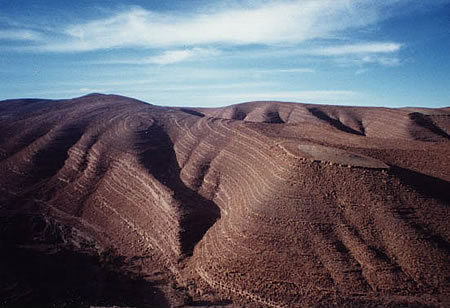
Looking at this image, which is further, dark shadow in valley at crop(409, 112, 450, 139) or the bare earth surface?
dark shadow in valley at crop(409, 112, 450, 139)

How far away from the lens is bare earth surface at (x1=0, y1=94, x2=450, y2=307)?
12.8m

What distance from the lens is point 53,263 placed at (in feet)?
48.6

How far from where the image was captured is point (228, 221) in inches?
699

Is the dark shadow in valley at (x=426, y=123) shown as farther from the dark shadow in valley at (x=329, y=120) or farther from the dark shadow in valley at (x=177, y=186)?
the dark shadow in valley at (x=177, y=186)

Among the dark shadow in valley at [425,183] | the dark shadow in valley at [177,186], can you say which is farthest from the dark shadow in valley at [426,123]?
the dark shadow in valley at [177,186]

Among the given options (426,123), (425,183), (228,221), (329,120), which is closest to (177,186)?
(228,221)

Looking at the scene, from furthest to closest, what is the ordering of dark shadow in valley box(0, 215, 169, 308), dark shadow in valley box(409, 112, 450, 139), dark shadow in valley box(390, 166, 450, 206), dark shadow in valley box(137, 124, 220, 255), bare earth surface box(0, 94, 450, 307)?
1. dark shadow in valley box(409, 112, 450, 139)
2. dark shadow in valley box(137, 124, 220, 255)
3. dark shadow in valley box(390, 166, 450, 206)
4. bare earth surface box(0, 94, 450, 307)
5. dark shadow in valley box(0, 215, 169, 308)

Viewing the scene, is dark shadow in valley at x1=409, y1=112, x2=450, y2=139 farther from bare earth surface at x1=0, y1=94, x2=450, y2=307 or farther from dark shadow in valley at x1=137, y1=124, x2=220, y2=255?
dark shadow in valley at x1=137, y1=124, x2=220, y2=255

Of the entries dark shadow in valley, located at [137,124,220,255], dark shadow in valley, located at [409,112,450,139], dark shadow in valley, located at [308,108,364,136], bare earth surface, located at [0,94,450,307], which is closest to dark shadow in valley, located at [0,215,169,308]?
bare earth surface, located at [0,94,450,307]

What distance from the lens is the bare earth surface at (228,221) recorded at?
504 inches

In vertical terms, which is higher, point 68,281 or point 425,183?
point 425,183

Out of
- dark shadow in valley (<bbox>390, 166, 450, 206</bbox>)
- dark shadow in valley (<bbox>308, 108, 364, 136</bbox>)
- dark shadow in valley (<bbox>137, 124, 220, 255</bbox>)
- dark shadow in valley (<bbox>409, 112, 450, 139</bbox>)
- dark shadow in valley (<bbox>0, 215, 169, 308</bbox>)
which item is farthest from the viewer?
dark shadow in valley (<bbox>308, 108, 364, 136</bbox>)

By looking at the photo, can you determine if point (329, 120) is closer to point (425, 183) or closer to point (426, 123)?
point (426, 123)

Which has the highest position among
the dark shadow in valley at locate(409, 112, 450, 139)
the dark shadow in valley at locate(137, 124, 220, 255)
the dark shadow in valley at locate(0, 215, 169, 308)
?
the dark shadow in valley at locate(409, 112, 450, 139)
